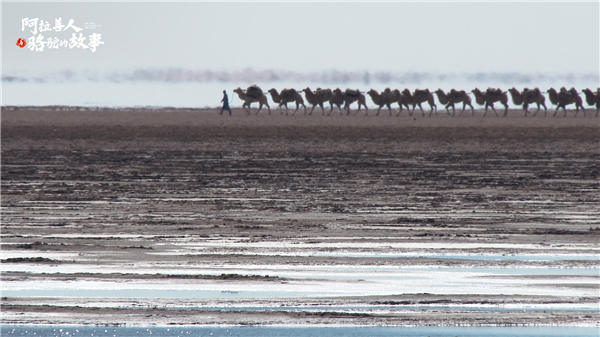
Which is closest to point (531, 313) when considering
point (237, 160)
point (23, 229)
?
point (23, 229)

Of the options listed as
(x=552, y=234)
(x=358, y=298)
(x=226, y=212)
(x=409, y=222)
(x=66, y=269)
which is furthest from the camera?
(x=226, y=212)

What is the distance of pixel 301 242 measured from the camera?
39.8ft

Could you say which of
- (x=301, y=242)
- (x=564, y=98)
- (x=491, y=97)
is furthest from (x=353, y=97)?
(x=301, y=242)

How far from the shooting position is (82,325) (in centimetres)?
792

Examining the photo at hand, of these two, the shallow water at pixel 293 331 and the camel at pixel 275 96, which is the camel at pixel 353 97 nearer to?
the camel at pixel 275 96

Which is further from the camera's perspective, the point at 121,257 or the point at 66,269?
the point at 121,257

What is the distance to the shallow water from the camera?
302 inches

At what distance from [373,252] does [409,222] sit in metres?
2.55

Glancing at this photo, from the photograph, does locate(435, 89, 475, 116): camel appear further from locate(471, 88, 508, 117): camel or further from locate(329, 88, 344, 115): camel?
locate(329, 88, 344, 115): camel

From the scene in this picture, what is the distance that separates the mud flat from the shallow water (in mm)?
156

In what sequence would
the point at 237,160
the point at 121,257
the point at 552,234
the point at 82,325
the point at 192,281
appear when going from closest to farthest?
the point at 82,325, the point at 192,281, the point at 121,257, the point at 552,234, the point at 237,160

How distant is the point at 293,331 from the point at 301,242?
14.3 feet

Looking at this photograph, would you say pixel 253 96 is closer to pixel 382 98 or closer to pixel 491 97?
pixel 382 98

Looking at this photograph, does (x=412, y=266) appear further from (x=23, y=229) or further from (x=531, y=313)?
(x=23, y=229)
